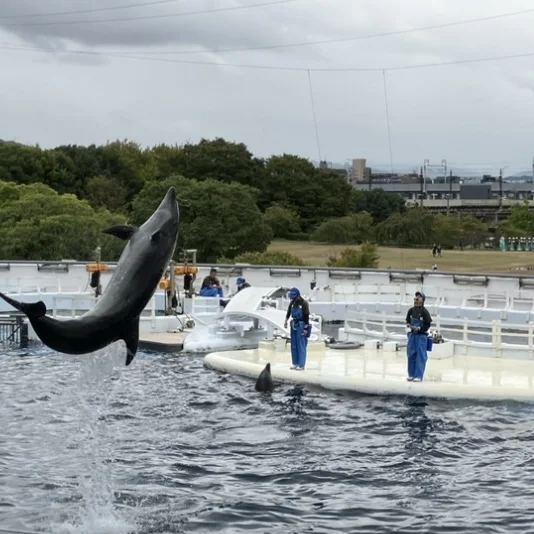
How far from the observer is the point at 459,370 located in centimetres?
1891

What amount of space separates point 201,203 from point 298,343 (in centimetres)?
3004

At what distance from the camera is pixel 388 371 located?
1875 centimetres

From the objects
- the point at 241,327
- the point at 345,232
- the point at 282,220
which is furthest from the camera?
the point at 282,220

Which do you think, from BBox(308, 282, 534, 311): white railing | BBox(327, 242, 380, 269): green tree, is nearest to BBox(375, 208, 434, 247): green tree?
BBox(327, 242, 380, 269): green tree

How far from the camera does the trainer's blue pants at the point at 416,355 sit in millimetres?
17234

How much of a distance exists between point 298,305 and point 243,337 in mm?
5279

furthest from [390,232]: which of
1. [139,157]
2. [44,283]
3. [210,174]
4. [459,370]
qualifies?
[459,370]

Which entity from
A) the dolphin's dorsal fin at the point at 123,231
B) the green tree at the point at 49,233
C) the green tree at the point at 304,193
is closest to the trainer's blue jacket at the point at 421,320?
the dolphin's dorsal fin at the point at 123,231

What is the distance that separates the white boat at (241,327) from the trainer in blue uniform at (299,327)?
149 inches

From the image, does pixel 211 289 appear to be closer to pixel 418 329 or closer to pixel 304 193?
pixel 418 329

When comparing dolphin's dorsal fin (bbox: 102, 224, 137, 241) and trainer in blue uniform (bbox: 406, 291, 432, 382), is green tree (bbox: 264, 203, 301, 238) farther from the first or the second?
dolphin's dorsal fin (bbox: 102, 224, 137, 241)

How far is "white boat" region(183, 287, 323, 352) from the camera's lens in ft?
76.2

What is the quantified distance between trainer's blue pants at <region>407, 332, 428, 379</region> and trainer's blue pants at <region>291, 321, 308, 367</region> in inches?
85.7

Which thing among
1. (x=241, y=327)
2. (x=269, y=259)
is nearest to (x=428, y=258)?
(x=269, y=259)
